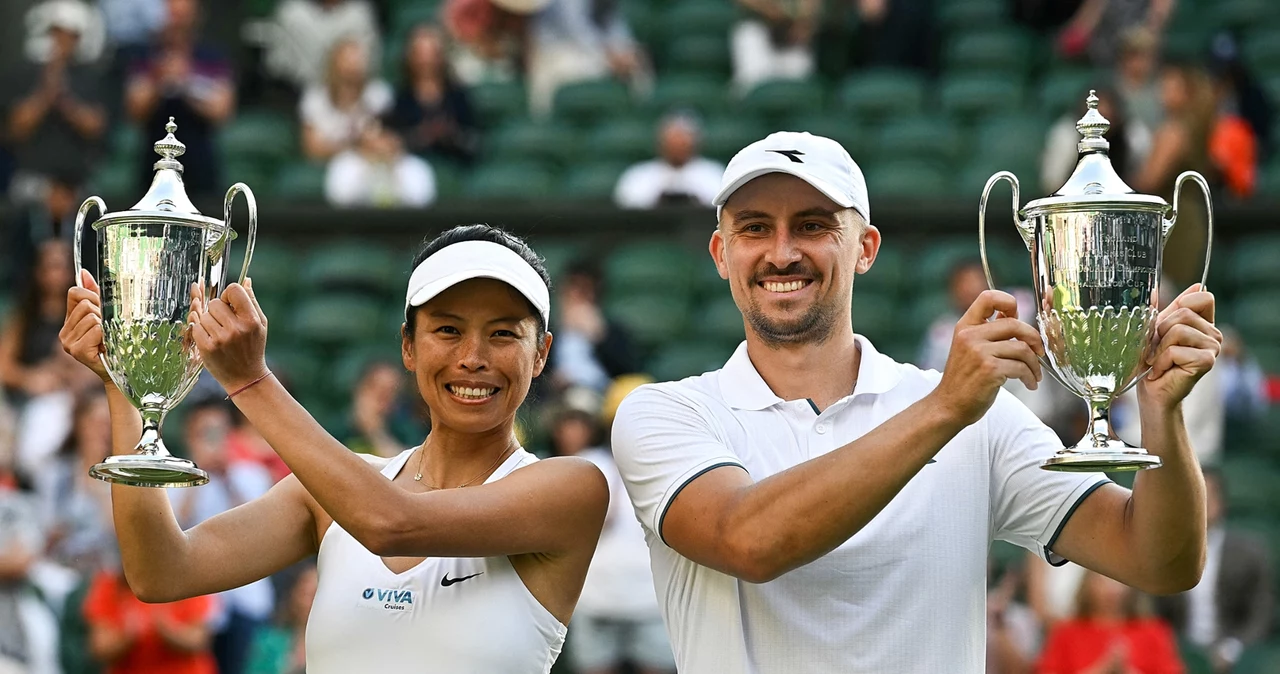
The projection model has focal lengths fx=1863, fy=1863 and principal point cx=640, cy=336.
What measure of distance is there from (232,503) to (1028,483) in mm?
4449

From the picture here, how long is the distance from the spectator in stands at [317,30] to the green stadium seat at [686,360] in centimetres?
319

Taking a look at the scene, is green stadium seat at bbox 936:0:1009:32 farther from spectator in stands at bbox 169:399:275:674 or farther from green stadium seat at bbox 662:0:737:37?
spectator in stands at bbox 169:399:275:674

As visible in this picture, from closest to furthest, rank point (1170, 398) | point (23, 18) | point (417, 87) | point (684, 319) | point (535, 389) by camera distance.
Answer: point (1170, 398)
point (535, 389)
point (684, 319)
point (417, 87)
point (23, 18)

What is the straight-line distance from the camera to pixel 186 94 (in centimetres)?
988

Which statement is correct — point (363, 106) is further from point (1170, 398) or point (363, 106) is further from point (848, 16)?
point (1170, 398)

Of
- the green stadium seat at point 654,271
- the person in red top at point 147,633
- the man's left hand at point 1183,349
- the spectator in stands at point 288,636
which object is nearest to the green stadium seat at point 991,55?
the green stadium seat at point 654,271

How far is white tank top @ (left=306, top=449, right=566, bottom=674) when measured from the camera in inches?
115

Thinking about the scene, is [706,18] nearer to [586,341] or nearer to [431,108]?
[431,108]

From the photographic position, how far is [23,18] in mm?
11734

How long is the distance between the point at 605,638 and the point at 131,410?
373 cm

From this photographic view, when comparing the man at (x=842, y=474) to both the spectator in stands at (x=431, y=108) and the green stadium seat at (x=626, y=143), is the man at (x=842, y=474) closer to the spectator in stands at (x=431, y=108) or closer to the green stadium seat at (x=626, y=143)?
the green stadium seat at (x=626, y=143)

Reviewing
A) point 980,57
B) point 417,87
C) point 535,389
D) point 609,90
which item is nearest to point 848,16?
point 980,57

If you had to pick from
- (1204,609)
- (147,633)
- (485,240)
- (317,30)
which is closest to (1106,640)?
(1204,609)

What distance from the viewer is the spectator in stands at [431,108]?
9.69m
